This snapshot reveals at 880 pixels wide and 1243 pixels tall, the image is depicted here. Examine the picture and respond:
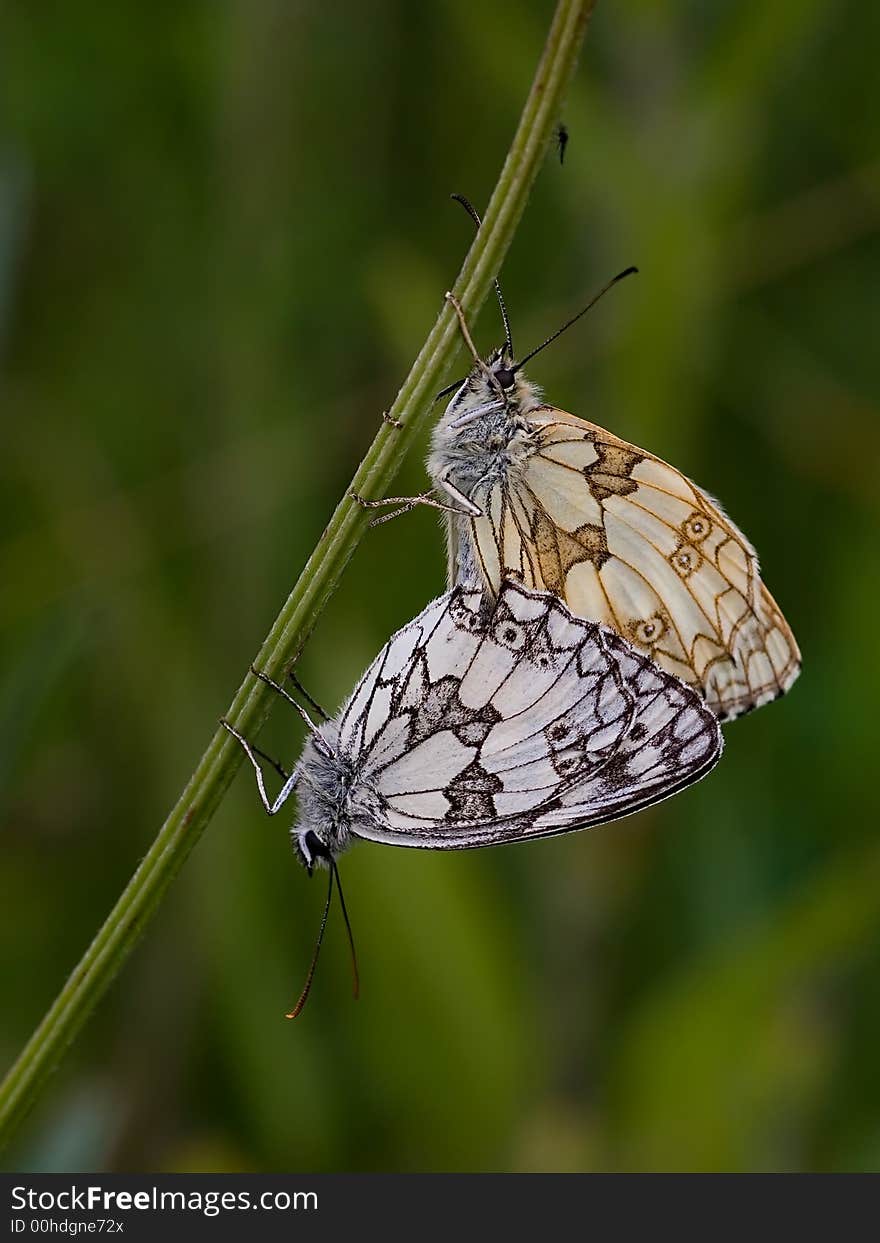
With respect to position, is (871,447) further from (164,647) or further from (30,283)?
(30,283)

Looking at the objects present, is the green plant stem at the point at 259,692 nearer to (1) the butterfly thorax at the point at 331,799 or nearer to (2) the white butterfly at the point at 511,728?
(2) the white butterfly at the point at 511,728

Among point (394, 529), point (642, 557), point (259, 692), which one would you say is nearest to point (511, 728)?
point (642, 557)

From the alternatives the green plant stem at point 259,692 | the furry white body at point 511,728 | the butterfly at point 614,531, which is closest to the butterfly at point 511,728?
the furry white body at point 511,728

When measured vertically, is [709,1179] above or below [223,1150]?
below

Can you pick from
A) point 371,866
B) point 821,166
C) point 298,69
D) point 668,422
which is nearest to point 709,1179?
point 371,866

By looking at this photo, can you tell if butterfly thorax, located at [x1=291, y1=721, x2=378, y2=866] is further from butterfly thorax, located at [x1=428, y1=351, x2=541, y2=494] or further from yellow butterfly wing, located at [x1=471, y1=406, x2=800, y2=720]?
butterfly thorax, located at [x1=428, y1=351, x2=541, y2=494]

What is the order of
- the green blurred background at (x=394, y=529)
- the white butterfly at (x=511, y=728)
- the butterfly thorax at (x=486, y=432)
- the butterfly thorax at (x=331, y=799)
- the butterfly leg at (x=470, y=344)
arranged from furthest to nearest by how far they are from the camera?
the green blurred background at (x=394, y=529) → the butterfly thorax at (x=486, y=432) → the butterfly thorax at (x=331, y=799) → the white butterfly at (x=511, y=728) → the butterfly leg at (x=470, y=344)

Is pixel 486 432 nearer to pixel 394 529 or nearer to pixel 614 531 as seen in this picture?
pixel 614 531
